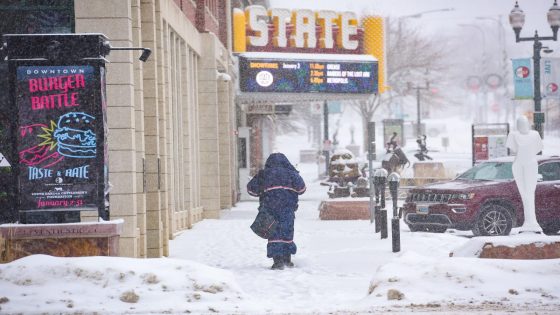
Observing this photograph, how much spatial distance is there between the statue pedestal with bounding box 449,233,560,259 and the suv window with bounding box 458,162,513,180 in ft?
21.0

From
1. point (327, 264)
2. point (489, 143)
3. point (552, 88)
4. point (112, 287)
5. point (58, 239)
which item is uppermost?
point (552, 88)

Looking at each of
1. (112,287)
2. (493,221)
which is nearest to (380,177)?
(493,221)

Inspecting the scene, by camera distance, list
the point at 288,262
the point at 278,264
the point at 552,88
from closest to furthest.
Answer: the point at 278,264
the point at 288,262
the point at 552,88

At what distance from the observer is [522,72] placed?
29469 millimetres

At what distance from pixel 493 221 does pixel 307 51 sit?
511 inches

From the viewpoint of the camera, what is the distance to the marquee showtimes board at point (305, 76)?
2922 cm

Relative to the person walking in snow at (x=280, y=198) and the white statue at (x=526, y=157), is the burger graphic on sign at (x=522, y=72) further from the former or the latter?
the person walking in snow at (x=280, y=198)

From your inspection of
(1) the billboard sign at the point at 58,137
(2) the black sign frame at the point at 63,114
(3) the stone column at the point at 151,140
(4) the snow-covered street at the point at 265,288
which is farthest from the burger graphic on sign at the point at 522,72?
(1) the billboard sign at the point at 58,137

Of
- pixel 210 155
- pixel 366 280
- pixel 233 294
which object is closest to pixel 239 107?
pixel 210 155

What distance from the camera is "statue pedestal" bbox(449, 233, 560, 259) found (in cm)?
1252

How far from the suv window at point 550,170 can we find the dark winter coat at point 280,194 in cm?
699

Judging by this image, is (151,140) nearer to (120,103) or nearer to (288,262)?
(120,103)

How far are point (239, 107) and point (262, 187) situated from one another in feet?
71.3

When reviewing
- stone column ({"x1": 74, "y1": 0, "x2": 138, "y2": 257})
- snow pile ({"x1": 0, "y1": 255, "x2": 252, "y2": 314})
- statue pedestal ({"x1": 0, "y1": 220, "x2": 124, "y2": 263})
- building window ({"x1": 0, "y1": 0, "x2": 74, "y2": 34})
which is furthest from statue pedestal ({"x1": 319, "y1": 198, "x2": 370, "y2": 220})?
snow pile ({"x1": 0, "y1": 255, "x2": 252, "y2": 314})
